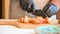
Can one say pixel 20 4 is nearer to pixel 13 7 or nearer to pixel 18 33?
pixel 13 7

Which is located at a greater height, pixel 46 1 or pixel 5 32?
pixel 46 1

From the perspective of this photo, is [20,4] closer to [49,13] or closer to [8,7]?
[8,7]

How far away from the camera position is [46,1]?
4.34ft

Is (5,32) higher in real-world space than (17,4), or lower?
lower

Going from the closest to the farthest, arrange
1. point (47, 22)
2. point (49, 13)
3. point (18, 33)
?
point (18, 33) → point (47, 22) → point (49, 13)

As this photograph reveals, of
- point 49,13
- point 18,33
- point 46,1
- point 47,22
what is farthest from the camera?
point 46,1

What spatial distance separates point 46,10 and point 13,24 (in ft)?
1.08

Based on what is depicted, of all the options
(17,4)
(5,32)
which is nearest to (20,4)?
(17,4)

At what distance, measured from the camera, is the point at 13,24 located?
1.03 m

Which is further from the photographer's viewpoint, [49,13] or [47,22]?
[49,13]

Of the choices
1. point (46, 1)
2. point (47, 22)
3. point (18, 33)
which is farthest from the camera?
point (46, 1)

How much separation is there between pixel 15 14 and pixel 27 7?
0.14 meters

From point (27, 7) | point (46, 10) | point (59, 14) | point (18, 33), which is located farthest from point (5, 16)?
point (18, 33)

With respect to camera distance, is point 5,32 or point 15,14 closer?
point 5,32
